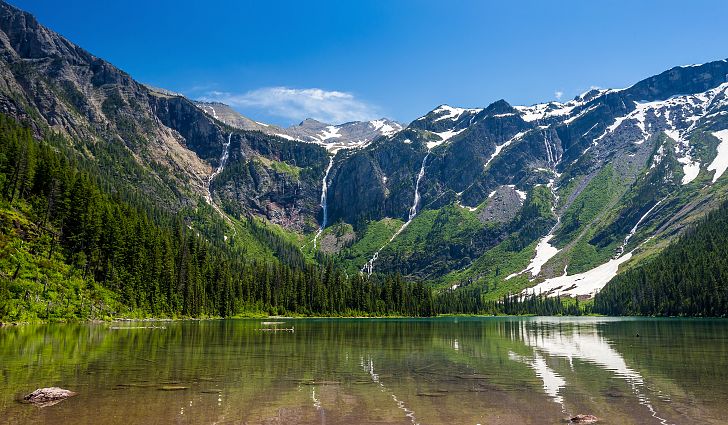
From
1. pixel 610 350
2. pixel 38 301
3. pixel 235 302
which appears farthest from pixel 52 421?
pixel 235 302

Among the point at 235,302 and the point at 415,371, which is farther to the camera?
the point at 235,302

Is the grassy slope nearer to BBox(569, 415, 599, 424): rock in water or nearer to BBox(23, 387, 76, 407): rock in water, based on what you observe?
BBox(23, 387, 76, 407): rock in water

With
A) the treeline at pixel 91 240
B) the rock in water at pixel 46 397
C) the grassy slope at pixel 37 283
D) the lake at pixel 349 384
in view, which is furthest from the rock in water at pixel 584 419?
the treeline at pixel 91 240

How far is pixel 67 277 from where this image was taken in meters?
101

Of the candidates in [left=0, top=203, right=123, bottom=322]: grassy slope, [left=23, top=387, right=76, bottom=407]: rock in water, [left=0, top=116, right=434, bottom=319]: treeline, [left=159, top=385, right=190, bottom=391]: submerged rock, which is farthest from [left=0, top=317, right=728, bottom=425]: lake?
[left=0, top=116, right=434, bottom=319]: treeline

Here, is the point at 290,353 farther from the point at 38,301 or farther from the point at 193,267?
the point at 193,267

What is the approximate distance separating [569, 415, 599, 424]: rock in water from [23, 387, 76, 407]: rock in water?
79.1 ft

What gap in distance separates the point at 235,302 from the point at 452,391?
147966mm

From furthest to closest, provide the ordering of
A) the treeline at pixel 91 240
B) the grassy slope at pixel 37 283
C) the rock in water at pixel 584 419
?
the treeline at pixel 91 240 → the grassy slope at pixel 37 283 → the rock in water at pixel 584 419

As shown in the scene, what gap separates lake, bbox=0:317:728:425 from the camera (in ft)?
81.3

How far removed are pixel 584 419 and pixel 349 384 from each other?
587 inches

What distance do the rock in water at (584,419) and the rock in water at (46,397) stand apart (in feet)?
79.1

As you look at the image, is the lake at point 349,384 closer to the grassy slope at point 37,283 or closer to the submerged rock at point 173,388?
the submerged rock at point 173,388

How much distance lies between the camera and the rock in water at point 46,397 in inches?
1006
